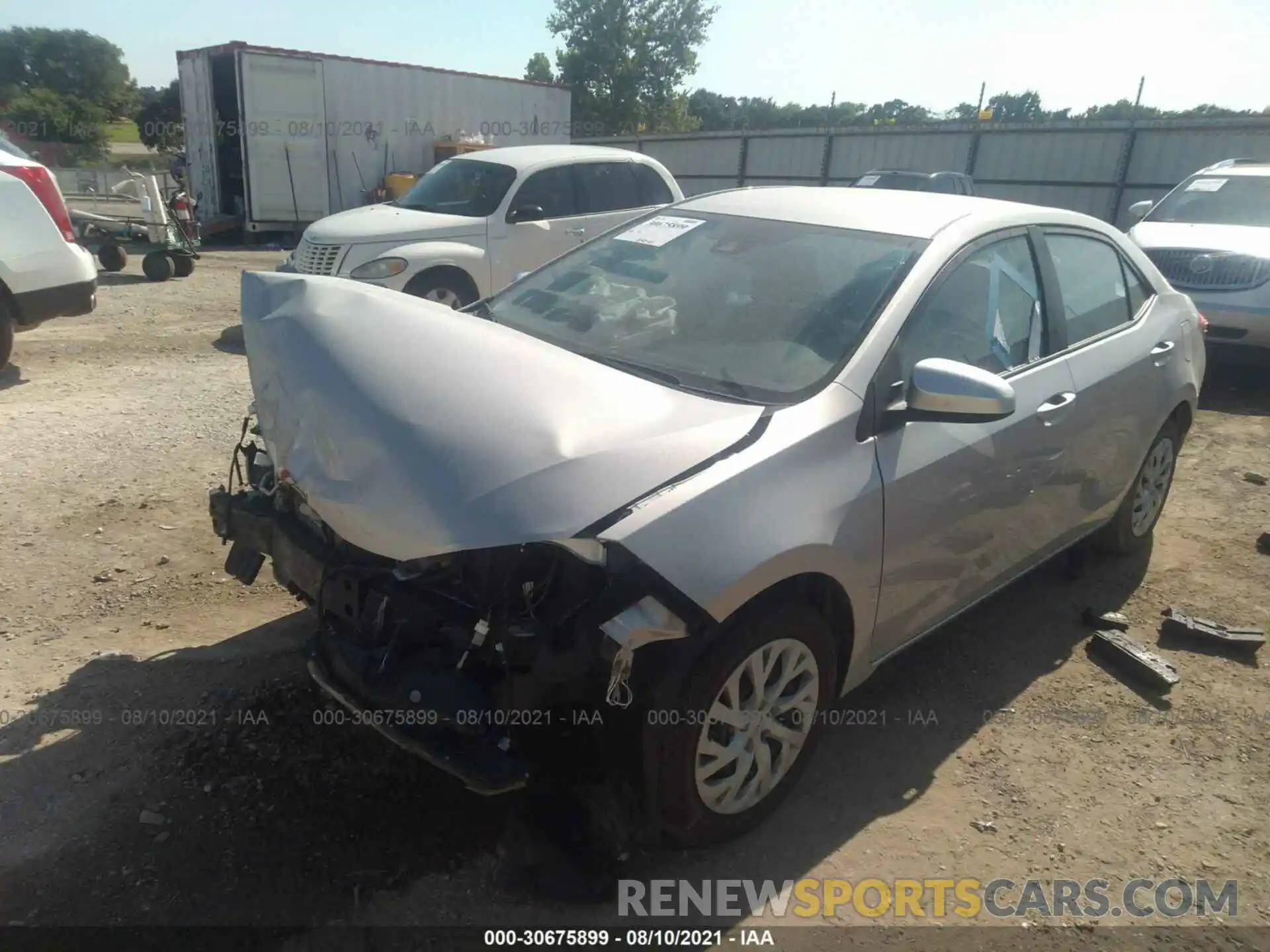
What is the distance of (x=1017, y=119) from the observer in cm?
1970

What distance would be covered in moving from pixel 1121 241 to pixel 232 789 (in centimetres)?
435

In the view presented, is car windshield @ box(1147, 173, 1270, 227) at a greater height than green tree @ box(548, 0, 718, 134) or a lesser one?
lesser

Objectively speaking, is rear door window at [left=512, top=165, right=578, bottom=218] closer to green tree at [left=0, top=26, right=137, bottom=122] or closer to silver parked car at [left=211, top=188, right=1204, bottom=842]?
silver parked car at [left=211, top=188, right=1204, bottom=842]

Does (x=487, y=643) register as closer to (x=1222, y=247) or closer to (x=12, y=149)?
(x=12, y=149)

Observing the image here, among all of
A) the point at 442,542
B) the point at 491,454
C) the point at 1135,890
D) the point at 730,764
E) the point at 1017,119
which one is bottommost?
the point at 1135,890

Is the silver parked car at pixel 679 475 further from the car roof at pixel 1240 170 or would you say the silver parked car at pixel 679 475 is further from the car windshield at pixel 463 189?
the car roof at pixel 1240 170

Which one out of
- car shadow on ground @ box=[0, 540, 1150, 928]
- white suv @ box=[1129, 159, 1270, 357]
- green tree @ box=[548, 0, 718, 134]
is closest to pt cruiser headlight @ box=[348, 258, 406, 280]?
car shadow on ground @ box=[0, 540, 1150, 928]

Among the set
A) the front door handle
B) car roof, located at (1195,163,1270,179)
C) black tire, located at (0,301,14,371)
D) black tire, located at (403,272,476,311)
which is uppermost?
car roof, located at (1195,163,1270,179)

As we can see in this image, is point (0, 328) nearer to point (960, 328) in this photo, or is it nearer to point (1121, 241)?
point (960, 328)

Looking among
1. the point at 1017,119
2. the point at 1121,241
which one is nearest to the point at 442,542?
A: the point at 1121,241

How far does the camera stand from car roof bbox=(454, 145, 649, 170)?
8.91m

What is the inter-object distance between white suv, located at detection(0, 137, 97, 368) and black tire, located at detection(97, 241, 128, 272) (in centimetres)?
559

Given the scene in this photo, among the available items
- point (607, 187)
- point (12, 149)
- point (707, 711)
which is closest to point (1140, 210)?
point (607, 187)

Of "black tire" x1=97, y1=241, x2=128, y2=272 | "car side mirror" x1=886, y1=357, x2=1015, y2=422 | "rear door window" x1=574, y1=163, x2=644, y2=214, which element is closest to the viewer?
"car side mirror" x1=886, y1=357, x2=1015, y2=422
